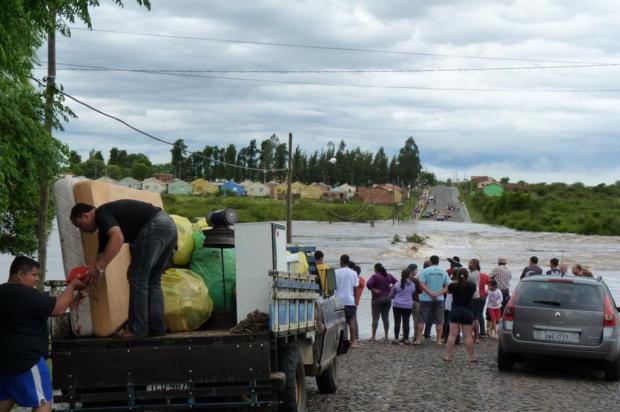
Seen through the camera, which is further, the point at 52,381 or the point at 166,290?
the point at 166,290

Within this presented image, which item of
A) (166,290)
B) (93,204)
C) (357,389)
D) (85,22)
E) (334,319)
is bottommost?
(357,389)

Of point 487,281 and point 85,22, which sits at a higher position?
point 85,22

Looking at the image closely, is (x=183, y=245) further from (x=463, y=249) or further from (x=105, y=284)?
(x=463, y=249)

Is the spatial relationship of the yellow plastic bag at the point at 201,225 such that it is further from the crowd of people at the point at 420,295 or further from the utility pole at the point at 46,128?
the crowd of people at the point at 420,295

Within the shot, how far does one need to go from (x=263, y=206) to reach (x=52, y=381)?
80.2m

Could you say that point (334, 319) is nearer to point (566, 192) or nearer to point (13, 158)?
point (13, 158)

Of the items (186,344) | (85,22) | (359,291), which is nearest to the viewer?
(186,344)

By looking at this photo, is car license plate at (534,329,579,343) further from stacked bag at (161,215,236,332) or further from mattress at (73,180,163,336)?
mattress at (73,180,163,336)

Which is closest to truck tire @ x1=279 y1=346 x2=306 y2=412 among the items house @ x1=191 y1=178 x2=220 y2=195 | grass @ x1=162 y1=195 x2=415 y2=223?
grass @ x1=162 y1=195 x2=415 y2=223

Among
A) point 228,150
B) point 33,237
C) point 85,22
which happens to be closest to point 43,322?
point 85,22

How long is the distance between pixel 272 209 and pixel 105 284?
8407 cm

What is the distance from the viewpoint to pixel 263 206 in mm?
87750

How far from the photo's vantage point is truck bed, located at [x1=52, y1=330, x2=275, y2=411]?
7.52 meters

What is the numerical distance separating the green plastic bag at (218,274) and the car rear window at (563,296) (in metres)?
6.56
